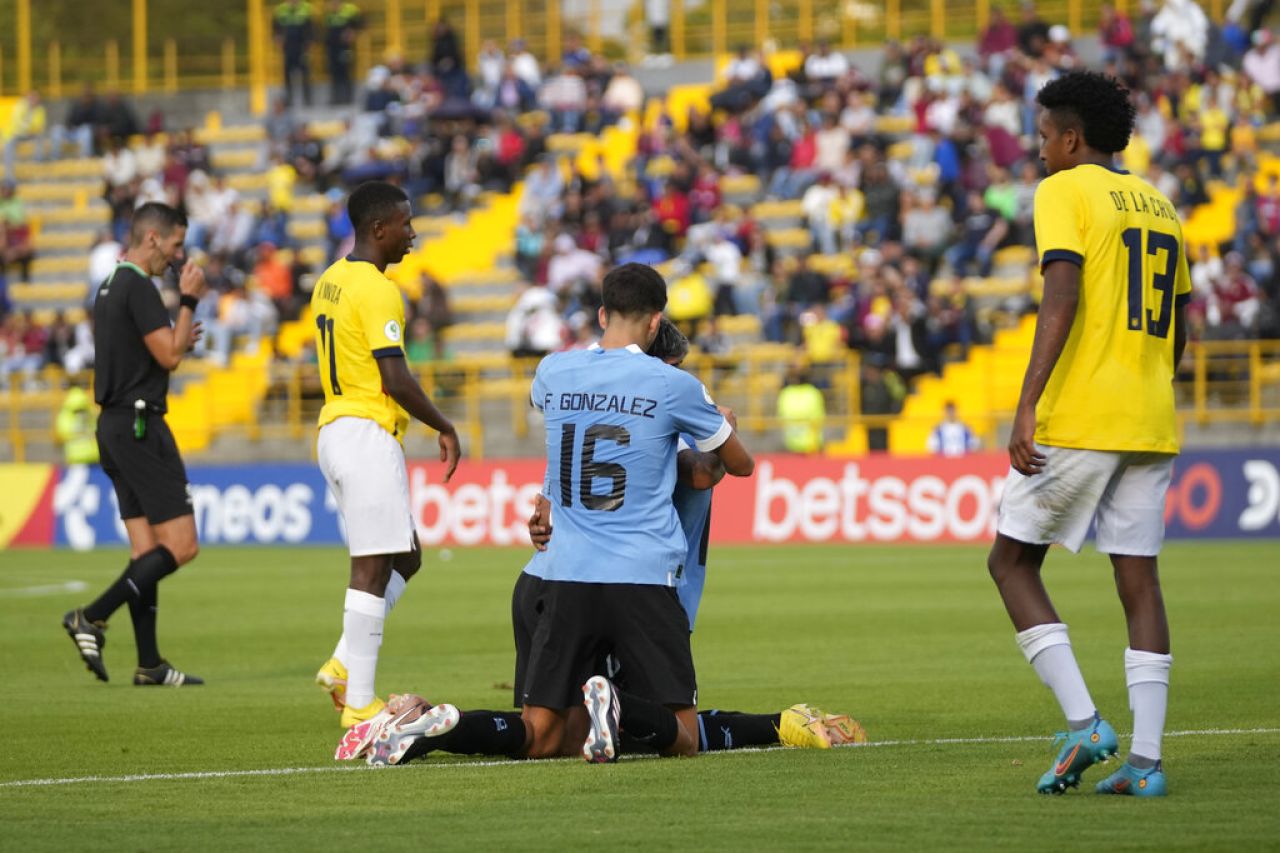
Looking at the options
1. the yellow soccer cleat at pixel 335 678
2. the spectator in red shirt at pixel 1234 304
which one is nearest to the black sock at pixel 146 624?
the yellow soccer cleat at pixel 335 678

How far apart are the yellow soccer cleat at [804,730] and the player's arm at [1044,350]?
6.30ft

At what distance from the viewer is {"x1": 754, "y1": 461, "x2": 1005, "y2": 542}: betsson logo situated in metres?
26.0

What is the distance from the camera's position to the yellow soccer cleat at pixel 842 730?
8664mm

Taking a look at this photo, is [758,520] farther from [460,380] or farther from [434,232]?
[434,232]

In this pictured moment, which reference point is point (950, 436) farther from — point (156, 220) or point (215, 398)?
point (156, 220)

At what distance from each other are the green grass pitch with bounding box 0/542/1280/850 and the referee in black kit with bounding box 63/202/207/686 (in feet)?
1.37

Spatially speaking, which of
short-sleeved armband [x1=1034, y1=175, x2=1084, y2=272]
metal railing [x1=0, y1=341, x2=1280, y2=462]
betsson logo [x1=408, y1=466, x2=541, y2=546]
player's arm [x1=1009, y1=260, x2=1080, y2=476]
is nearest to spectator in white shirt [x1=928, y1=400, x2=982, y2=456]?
metal railing [x1=0, y1=341, x2=1280, y2=462]

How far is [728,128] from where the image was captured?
3581 centimetres

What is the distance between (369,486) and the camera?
9.82 meters

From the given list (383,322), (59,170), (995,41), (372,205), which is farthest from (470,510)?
(59,170)

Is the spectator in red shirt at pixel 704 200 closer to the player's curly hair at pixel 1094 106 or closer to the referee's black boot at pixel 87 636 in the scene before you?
the referee's black boot at pixel 87 636

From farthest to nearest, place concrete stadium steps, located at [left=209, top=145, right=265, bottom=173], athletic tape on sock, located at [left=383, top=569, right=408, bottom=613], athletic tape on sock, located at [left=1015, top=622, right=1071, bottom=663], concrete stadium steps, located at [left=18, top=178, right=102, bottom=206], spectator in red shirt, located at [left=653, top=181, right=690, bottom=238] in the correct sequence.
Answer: concrete stadium steps, located at [left=18, top=178, right=102, bottom=206]
concrete stadium steps, located at [left=209, top=145, right=265, bottom=173]
spectator in red shirt, located at [left=653, top=181, right=690, bottom=238]
athletic tape on sock, located at [left=383, top=569, right=408, bottom=613]
athletic tape on sock, located at [left=1015, top=622, right=1071, bottom=663]

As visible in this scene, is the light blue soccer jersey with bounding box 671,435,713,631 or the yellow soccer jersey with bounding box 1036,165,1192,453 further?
the light blue soccer jersey with bounding box 671,435,713,631

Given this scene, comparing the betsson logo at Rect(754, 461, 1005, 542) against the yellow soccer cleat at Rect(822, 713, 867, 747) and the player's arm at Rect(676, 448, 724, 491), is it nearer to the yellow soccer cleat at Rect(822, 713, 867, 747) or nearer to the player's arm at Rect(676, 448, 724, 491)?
the yellow soccer cleat at Rect(822, 713, 867, 747)
